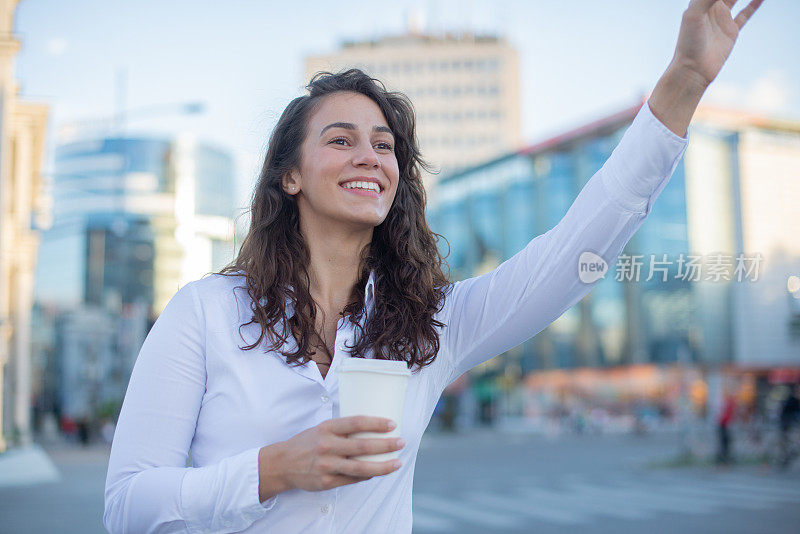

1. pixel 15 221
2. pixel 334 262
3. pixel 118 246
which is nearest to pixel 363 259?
pixel 334 262

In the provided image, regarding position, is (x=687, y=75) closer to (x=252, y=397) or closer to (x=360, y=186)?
(x=360, y=186)

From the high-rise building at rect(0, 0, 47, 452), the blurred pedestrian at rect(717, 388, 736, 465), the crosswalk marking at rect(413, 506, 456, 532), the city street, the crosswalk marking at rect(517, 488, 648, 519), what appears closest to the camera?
the crosswalk marking at rect(413, 506, 456, 532)

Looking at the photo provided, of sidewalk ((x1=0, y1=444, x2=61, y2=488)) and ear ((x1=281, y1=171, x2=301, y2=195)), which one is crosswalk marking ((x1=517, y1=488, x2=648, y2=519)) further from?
ear ((x1=281, y1=171, x2=301, y2=195))

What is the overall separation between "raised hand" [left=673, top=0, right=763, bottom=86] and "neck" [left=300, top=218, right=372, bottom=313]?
0.84 m

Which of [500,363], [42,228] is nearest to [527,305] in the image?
[42,228]

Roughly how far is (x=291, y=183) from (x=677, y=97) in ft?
3.18

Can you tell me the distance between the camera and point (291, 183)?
1.95 meters

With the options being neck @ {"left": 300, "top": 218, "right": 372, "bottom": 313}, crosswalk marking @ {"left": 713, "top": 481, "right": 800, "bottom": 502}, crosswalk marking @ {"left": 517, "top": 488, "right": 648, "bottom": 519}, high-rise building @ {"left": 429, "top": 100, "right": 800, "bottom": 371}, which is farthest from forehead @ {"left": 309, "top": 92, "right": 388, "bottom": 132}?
high-rise building @ {"left": 429, "top": 100, "right": 800, "bottom": 371}

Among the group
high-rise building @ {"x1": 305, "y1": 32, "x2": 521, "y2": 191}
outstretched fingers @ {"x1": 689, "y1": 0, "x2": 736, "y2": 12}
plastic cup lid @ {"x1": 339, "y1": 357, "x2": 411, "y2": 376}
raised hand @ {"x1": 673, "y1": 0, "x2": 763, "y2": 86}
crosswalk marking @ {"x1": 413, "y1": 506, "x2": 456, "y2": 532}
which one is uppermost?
high-rise building @ {"x1": 305, "y1": 32, "x2": 521, "y2": 191}

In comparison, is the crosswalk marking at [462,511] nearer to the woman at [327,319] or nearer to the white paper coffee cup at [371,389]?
the woman at [327,319]

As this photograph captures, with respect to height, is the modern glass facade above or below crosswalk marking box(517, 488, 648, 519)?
above

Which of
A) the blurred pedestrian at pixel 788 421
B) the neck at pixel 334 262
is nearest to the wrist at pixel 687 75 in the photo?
the neck at pixel 334 262

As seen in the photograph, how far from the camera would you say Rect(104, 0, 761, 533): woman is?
1.37 metres

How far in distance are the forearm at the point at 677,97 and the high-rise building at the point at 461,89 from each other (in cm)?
9393
